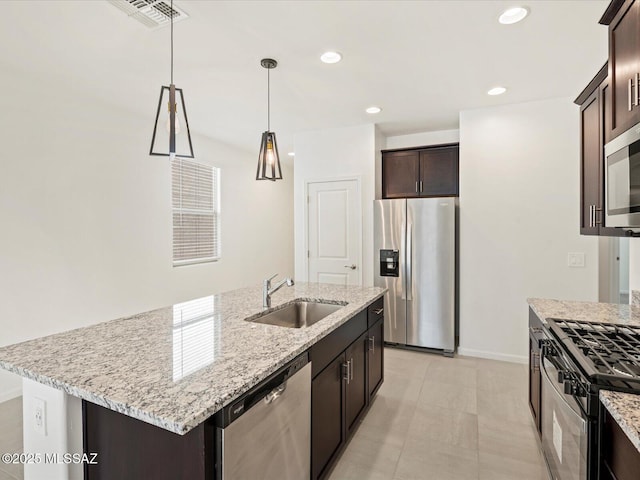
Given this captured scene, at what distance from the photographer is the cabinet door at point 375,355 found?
2.52 meters

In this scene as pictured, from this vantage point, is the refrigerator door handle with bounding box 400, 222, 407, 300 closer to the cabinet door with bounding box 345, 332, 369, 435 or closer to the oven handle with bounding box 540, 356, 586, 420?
the cabinet door with bounding box 345, 332, 369, 435

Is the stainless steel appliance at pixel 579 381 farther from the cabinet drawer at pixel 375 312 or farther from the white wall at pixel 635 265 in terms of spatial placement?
the cabinet drawer at pixel 375 312

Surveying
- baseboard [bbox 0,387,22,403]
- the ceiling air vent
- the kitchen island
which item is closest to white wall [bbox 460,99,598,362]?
the kitchen island

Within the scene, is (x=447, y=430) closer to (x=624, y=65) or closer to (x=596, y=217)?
(x=596, y=217)

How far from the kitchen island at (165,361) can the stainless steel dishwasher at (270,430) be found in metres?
0.06

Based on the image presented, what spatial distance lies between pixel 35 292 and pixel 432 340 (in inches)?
155

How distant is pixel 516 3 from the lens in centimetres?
199

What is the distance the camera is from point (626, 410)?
39.3 inches

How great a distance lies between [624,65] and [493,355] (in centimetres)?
301

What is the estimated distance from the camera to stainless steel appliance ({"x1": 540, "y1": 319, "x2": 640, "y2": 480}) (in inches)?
45.9

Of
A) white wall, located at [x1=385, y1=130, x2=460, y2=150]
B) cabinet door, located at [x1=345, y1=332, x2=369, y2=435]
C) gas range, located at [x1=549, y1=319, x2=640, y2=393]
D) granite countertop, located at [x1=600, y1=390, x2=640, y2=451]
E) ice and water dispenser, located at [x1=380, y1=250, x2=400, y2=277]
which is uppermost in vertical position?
white wall, located at [x1=385, y1=130, x2=460, y2=150]

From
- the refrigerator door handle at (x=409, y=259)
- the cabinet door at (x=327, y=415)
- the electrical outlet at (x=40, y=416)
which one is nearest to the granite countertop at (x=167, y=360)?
the electrical outlet at (x=40, y=416)

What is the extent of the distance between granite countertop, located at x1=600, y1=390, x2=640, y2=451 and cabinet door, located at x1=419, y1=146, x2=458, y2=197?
10.8ft

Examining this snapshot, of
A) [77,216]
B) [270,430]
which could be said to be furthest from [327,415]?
[77,216]
